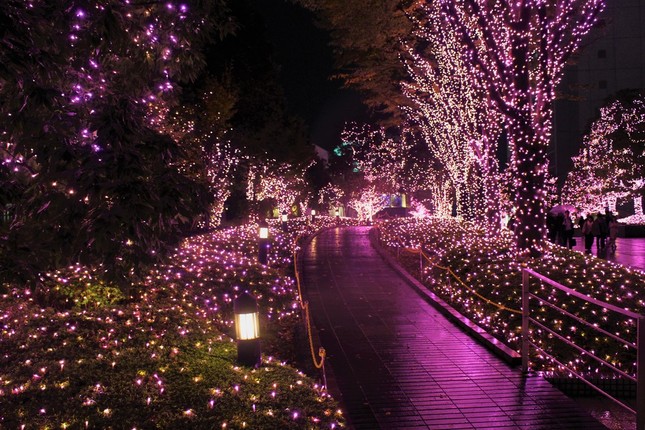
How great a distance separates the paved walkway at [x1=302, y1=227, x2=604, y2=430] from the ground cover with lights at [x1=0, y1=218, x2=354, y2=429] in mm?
763

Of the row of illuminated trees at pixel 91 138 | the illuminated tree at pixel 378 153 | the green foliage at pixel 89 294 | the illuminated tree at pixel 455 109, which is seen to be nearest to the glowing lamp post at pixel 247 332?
the row of illuminated trees at pixel 91 138

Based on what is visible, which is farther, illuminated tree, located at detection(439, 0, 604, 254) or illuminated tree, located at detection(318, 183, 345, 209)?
illuminated tree, located at detection(318, 183, 345, 209)

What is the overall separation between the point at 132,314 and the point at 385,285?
857cm

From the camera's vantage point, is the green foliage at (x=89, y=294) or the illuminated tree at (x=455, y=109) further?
the illuminated tree at (x=455, y=109)

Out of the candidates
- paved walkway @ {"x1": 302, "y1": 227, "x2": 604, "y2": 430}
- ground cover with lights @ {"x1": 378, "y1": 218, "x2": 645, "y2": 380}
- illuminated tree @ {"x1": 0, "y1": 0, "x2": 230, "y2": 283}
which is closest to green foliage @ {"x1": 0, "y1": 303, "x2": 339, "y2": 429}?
paved walkway @ {"x1": 302, "y1": 227, "x2": 604, "y2": 430}

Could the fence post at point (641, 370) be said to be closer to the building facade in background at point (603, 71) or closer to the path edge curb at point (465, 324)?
the path edge curb at point (465, 324)

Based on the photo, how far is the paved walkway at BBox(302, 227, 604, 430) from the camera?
643 cm

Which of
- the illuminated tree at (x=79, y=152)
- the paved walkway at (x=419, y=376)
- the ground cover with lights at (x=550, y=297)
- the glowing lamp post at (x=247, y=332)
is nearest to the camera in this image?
the illuminated tree at (x=79, y=152)

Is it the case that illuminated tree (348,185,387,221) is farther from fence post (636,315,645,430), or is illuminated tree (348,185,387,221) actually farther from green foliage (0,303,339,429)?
fence post (636,315,645,430)

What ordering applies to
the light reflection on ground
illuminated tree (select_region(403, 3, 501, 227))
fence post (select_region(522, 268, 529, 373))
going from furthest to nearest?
the light reflection on ground
illuminated tree (select_region(403, 3, 501, 227))
fence post (select_region(522, 268, 529, 373))

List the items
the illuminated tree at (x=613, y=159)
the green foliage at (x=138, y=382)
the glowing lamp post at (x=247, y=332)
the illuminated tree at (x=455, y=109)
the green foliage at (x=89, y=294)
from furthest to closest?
the illuminated tree at (x=613, y=159), the illuminated tree at (x=455, y=109), the green foliage at (x=89, y=294), the glowing lamp post at (x=247, y=332), the green foliage at (x=138, y=382)

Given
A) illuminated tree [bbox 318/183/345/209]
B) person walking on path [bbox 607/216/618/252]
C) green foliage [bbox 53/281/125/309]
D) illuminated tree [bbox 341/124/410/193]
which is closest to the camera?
green foliage [bbox 53/281/125/309]

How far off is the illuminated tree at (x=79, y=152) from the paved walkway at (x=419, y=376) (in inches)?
125

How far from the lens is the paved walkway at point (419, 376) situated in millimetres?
6426
